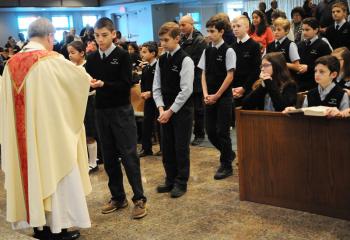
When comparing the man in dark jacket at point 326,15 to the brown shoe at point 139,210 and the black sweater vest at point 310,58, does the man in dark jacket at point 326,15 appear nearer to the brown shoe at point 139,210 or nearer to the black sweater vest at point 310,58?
the black sweater vest at point 310,58

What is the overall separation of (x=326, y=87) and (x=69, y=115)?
198cm

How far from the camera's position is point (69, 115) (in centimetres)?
340

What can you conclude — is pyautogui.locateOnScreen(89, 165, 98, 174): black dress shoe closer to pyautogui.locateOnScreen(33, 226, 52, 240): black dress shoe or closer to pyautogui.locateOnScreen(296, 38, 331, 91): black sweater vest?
pyautogui.locateOnScreen(33, 226, 52, 240): black dress shoe

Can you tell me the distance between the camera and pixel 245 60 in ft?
16.2

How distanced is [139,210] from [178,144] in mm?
722

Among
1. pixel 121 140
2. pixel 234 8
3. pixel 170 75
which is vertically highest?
pixel 234 8

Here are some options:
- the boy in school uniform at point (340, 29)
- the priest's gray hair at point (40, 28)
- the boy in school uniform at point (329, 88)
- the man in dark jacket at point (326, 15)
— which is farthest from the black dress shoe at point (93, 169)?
the man in dark jacket at point (326, 15)

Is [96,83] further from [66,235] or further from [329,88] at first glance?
[329,88]

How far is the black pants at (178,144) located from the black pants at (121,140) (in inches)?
19.4

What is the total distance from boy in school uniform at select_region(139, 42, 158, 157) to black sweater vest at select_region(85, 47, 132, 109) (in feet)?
6.63

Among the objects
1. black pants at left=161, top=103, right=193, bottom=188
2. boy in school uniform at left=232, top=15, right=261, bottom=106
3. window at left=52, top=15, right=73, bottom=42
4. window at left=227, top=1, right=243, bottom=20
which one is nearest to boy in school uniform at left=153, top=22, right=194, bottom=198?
black pants at left=161, top=103, right=193, bottom=188

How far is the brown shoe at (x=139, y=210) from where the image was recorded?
12.8ft

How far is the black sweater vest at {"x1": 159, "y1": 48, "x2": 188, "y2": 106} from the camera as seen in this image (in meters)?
4.23

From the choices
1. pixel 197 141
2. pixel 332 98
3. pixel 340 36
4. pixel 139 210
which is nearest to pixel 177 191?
pixel 139 210
